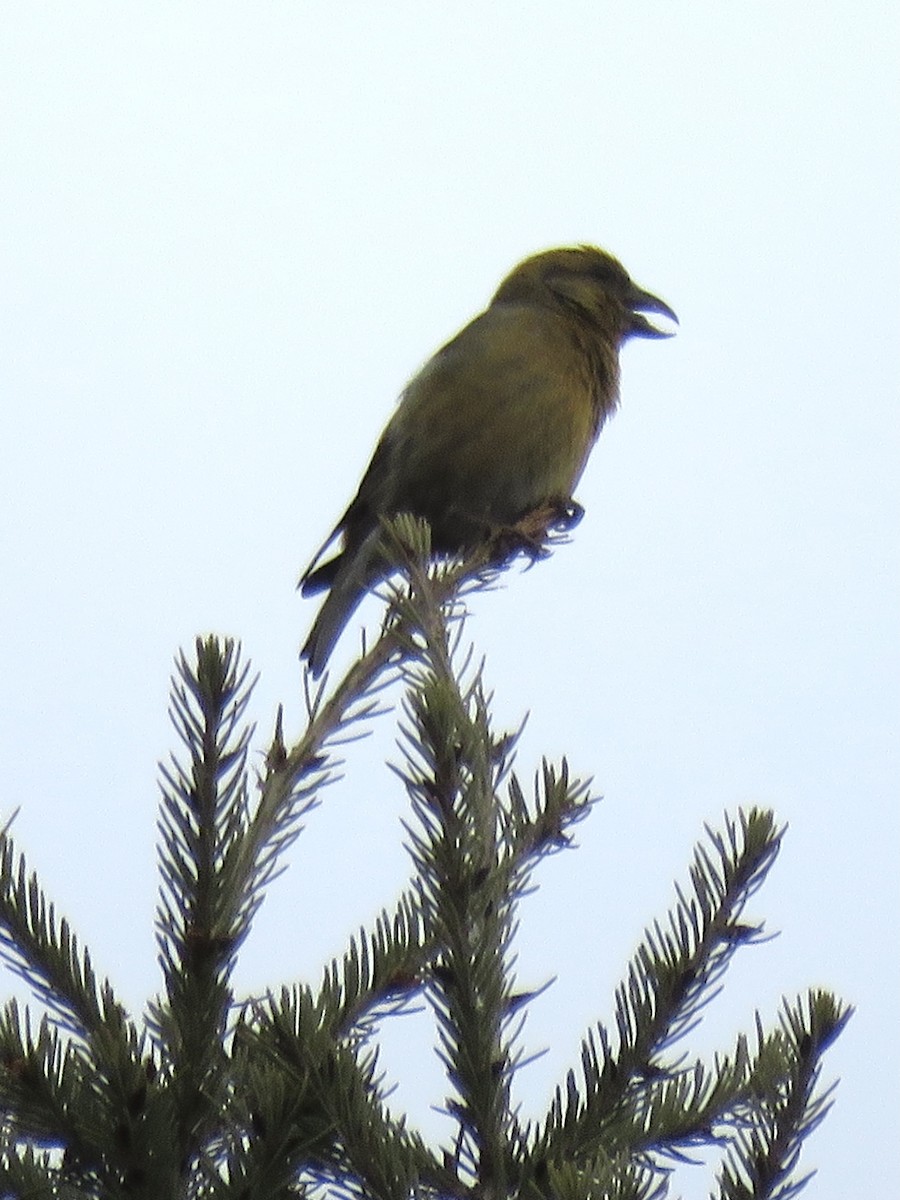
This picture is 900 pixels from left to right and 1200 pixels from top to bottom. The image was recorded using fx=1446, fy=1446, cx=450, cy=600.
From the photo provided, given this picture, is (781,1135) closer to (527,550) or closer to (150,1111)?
(150,1111)

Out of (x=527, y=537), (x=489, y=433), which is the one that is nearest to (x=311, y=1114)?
(x=527, y=537)

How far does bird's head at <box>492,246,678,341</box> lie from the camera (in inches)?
182

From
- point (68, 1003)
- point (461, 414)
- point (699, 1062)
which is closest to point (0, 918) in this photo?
point (68, 1003)

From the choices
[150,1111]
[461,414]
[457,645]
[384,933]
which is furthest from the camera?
[461,414]

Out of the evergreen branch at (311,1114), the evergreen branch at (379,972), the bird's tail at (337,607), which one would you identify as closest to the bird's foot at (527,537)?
the bird's tail at (337,607)

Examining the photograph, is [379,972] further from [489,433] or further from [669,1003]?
[489,433]

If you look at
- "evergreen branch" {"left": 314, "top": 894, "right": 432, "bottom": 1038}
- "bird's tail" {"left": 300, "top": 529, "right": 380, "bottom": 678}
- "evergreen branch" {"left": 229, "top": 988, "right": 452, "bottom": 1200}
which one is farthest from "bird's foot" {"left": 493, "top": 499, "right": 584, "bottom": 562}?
"evergreen branch" {"left": 229, "top": 988, "right": 452, "bottom": 1200}

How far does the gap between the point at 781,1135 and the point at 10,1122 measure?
2.15 feet

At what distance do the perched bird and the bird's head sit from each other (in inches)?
4.9

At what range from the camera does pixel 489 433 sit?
13.3 ft

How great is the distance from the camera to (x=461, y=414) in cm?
413

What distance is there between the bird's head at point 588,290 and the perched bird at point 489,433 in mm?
124

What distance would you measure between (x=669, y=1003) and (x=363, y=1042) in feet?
0.97

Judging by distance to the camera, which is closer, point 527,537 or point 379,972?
point 379,972
